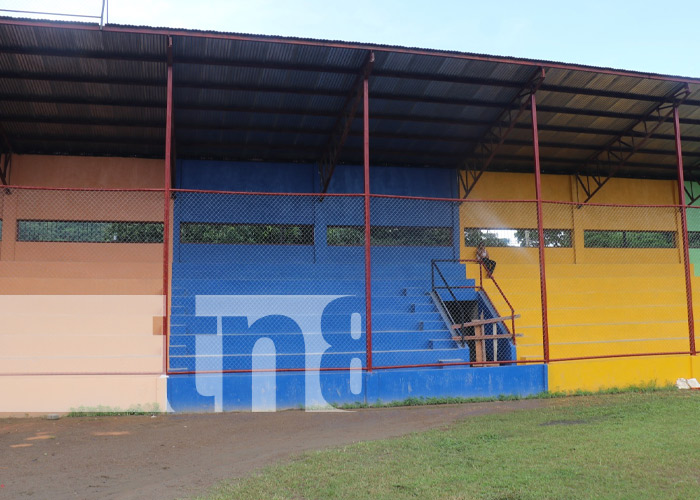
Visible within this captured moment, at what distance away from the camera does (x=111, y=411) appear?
834 centimetres

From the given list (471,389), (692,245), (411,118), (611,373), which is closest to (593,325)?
(611,373)

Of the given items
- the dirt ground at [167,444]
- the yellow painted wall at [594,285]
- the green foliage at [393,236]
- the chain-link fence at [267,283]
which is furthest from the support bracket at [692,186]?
the dirt ground at [167,444]

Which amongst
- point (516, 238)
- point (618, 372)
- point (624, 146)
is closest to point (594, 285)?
point (516, 238)

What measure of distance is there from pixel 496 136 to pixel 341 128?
344cm

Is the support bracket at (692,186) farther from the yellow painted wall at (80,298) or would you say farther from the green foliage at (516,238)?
the yellow painted wall at (80,298)

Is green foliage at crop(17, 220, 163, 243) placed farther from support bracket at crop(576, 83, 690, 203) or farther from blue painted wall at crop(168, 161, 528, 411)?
support bracket at crop(576, 83, 690, 203)

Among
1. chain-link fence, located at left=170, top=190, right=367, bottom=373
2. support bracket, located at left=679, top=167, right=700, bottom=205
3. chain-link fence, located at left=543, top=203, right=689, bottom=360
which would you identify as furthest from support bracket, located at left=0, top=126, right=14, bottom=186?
support bracket, located at left=679, top=167, right=700, bottom=205

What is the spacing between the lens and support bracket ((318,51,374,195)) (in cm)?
1018

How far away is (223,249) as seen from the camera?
14109 millimetres

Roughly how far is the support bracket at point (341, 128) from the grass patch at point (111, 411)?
602 centimetres

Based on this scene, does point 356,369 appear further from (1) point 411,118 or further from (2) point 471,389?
(1) point 411,118

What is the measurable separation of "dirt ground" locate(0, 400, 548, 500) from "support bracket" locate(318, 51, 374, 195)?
5.46 meters

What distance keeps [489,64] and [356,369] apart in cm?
579

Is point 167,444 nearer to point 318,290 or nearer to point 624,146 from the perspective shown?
point 318,290
